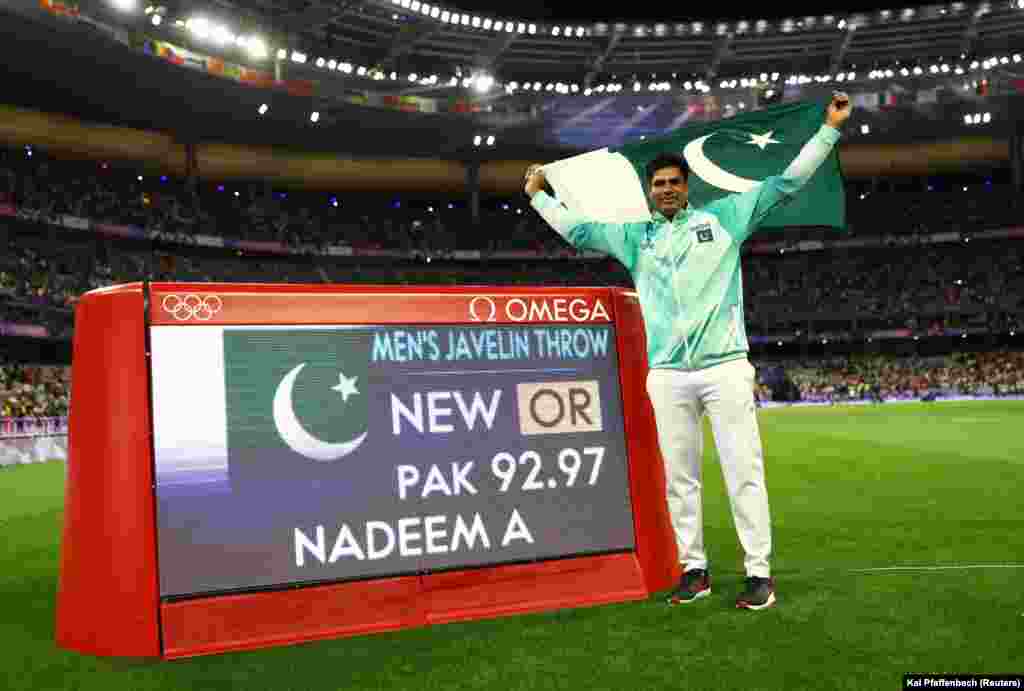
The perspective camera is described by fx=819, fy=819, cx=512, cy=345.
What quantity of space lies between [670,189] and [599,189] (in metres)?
0.68

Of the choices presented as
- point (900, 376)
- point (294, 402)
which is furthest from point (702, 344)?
point (900, 376)

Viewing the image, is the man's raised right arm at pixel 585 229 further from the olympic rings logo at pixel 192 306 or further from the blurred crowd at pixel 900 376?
the blurred crowd at pixel 900 376

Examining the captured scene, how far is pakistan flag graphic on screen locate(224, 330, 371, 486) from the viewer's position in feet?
12.0

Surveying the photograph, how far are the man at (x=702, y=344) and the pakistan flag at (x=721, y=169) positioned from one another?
0.51 metres

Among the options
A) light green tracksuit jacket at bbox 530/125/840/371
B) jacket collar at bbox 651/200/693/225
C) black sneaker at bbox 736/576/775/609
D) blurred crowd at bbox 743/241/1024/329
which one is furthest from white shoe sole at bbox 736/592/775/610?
blurred crowd at bbox 743/241/1024/329

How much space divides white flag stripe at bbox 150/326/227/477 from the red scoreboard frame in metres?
0.05

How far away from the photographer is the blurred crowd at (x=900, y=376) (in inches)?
1743

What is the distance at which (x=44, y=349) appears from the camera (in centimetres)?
3341

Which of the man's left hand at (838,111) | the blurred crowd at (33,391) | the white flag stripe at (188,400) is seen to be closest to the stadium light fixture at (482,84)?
the blurred crowd at (33,391)

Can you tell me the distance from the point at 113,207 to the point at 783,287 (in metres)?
38.9

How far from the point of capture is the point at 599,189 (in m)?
4.72

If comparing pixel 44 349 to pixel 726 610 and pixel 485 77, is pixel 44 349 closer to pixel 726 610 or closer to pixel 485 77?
pixel 485 77

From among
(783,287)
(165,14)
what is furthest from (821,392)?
(165,14)

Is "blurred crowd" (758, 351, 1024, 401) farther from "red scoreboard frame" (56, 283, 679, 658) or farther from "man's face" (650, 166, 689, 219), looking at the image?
"red scoreboard frame" (56, 283, 679, 658)
